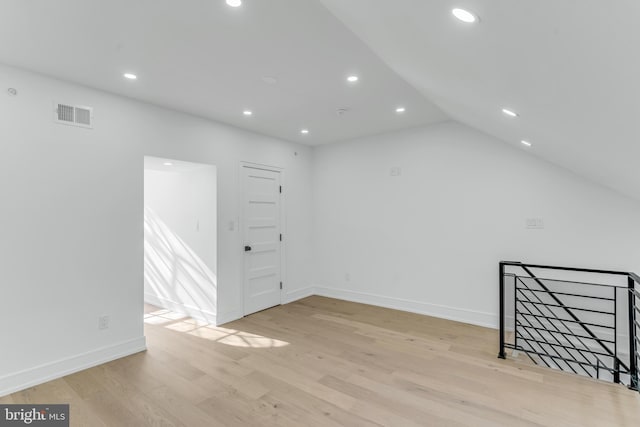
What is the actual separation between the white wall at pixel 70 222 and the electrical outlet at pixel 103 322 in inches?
1.6

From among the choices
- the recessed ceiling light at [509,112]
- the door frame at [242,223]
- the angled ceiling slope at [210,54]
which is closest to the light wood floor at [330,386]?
the door frame at [242,223]

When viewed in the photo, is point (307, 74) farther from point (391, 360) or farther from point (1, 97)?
point (391, 360)

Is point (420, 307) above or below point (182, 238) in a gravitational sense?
below

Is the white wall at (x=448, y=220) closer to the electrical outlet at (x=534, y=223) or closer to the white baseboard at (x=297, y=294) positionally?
the electrical outlet at (x=534, y=223)

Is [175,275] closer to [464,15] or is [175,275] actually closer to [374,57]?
[374,57]

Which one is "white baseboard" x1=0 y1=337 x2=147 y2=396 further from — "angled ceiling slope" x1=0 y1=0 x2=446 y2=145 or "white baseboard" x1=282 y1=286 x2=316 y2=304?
"angled ceiling slope" x1=0 y1=0 x2=446 y2=145

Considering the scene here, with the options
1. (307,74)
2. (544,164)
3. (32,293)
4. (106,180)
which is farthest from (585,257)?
(32,293)

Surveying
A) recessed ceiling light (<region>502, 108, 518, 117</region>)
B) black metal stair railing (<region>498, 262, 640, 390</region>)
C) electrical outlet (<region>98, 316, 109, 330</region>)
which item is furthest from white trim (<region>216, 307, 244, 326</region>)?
recessed ceiling light (<region>502, 108, 518, 117</region>)

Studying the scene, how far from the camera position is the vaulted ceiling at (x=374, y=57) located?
1066 mm

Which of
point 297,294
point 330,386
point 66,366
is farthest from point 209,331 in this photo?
point 330,386

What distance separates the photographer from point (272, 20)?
194 cm

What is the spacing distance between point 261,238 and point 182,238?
3.81 ft

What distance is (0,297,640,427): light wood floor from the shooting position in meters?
2.22

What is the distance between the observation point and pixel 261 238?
15.7 feet
